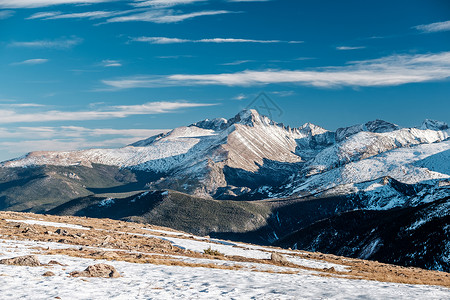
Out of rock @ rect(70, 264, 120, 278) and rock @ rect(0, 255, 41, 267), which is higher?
rock @ rect(0, 255, 41, 267)

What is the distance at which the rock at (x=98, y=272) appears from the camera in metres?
37.6

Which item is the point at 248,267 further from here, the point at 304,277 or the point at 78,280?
the point at 78,280

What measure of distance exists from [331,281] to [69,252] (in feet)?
99.9

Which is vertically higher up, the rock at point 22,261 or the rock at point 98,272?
the rock at point 22,261

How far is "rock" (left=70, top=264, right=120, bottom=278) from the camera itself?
3756 cm

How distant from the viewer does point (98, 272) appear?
3819cm

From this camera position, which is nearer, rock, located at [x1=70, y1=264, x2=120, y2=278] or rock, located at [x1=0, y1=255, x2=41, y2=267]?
rock, located at [x1=70, y1=264, x2=120, y2=278]

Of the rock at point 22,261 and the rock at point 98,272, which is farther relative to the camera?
the rock at point 22,261

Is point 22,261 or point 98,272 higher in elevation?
point 22,261

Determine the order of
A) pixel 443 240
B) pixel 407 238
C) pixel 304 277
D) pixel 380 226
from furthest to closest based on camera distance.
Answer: pixel 380 226, pixel 407 238, pixel 443 240, pixel 304 277

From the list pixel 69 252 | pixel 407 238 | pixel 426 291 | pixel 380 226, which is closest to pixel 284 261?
pixel 426 291

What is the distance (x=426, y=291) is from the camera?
4294 centimetres

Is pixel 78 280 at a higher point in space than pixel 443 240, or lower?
higher

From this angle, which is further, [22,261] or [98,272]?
[22,261]
